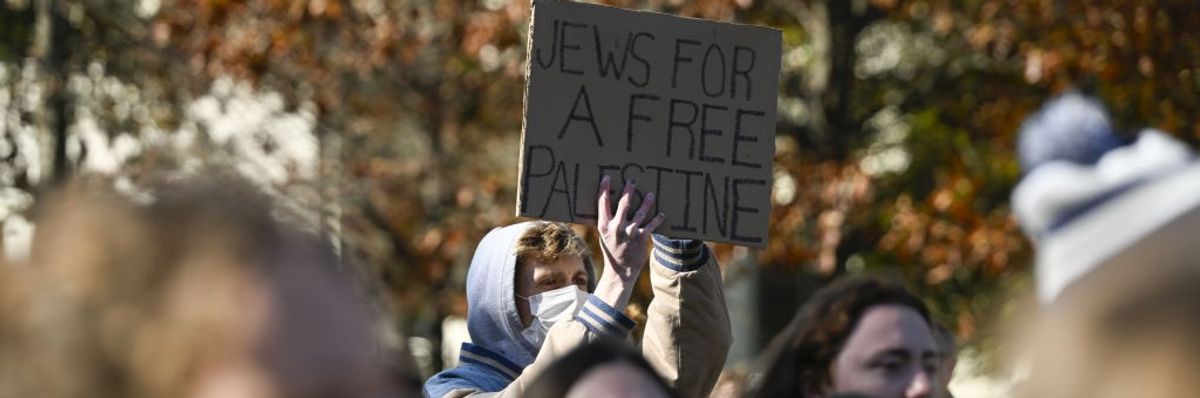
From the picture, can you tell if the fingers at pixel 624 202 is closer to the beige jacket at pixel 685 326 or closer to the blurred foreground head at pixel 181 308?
the beige jacket at pixel 685 326

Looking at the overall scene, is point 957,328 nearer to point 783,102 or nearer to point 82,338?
point 783,102

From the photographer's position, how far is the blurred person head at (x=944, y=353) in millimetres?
3718

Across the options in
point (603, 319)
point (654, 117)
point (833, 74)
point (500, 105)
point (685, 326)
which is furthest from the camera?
point (500, 105)

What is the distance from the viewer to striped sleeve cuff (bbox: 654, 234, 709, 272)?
14.5ft

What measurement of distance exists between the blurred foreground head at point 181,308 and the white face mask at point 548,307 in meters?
2.98

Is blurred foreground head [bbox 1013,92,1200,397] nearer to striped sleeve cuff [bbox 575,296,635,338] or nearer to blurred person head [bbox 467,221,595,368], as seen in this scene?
striped sleeve cuff [bbox 575,296,635,338]

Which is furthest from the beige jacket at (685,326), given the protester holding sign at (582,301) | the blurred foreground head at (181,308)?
the blurred foreground head at (181,308)

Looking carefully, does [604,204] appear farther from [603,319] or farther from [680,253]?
[603,319]

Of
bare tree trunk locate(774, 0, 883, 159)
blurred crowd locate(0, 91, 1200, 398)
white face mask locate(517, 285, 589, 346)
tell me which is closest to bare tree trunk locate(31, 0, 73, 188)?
bare tree trunk locate(774, 0, 883, 159)

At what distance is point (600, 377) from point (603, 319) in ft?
5.26

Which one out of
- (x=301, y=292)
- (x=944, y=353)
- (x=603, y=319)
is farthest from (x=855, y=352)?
(x=301, y=292)

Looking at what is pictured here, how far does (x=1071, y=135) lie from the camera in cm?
196

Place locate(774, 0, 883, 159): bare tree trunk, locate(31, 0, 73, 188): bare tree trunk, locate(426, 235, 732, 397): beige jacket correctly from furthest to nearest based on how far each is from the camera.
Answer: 1. locate(774, 0, 883, 159): bare tree trunk
2. locate(31, 0, 73, 188): bare tree trunk
3. locate(426, 235, 732, 397): beige jacket

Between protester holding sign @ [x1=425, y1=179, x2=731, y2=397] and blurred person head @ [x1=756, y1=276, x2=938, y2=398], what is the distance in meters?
0.68
